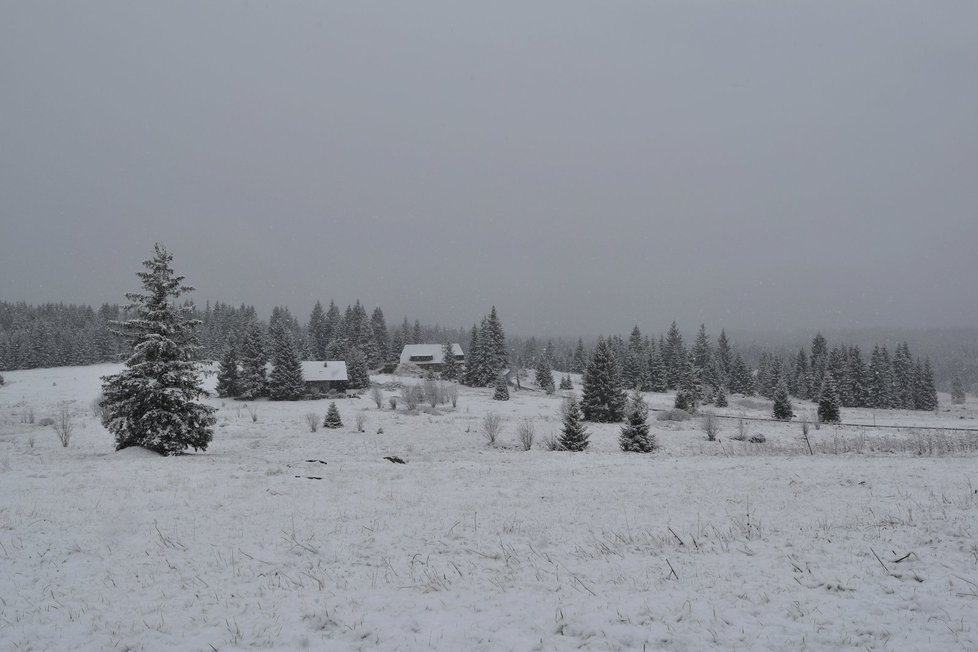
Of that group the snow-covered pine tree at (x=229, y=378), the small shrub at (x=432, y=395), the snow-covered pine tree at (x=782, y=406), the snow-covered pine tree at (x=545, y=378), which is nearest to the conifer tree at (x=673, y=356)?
the snow-covered pine tree at (x=545, y=378)

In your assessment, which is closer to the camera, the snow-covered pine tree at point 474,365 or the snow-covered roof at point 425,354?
the snow-covered pine tree at point 474,365

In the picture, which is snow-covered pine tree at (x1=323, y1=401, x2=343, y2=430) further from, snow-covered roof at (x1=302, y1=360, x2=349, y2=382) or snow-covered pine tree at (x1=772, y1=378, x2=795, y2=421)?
snow-covered pine tree at (x1=772, y1=378, x2=795, y2=421)

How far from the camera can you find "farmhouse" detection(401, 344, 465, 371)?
308 ft

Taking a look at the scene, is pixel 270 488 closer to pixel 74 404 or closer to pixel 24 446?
pixel 24 446

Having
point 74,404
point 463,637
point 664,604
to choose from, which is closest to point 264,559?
point 463,637

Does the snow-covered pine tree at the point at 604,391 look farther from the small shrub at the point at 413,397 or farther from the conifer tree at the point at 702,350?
the conifer tree at the point at 702,350

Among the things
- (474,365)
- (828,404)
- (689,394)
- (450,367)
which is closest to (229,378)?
(474,365)

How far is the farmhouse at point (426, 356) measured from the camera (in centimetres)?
9394

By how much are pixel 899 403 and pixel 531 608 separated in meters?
97.0

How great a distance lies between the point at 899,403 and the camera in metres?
77.0

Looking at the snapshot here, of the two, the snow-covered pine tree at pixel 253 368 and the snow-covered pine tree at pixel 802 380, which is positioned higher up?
the snow-covered pine tree at pixel 253 368

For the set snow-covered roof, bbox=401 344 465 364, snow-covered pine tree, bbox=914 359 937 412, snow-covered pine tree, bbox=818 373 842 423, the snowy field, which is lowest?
snow-covered pine tree, bbox=914 359 937 412

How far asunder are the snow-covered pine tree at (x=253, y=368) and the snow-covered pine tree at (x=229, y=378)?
70cm

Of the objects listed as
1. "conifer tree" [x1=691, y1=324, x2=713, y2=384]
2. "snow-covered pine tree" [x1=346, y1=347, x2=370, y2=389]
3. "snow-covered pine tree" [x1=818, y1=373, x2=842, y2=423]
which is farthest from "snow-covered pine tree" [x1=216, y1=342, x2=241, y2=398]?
"conifer tree" [x1=691, y1=324, x2=713, y2=384]
